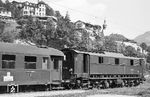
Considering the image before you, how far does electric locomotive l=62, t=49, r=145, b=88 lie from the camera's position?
93.9ft

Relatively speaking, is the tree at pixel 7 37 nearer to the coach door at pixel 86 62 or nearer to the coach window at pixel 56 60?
the coach door at pixel 86 62

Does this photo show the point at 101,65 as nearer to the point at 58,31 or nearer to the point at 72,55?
the point at 72,55

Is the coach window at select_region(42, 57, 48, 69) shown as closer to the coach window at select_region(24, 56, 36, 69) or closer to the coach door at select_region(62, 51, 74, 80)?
the coach window at select_region(24, 56, 36, 69)

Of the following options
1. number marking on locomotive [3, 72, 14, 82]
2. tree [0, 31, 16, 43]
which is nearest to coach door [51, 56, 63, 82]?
number marking on locomotive [3, 72, 14, 82]

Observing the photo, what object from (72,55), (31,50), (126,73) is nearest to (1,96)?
(31,50)

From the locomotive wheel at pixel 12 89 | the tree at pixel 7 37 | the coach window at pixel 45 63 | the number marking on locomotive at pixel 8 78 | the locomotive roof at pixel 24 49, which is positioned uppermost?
the tree at pixel 7 37

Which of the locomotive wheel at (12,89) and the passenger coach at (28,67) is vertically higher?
the passenger coach at (28,67)

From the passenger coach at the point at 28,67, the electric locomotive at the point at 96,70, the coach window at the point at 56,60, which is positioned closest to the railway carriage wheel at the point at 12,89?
the passenger coach at the point at 28,67

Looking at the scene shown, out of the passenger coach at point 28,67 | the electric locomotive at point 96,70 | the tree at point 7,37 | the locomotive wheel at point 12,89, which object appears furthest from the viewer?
the tree at point 7,37

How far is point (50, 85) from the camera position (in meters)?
26.0

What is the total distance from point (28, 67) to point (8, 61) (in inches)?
78.9

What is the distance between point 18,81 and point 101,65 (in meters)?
11.1

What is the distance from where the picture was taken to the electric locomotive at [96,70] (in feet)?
93.9

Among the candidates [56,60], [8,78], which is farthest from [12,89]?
[56,60]
